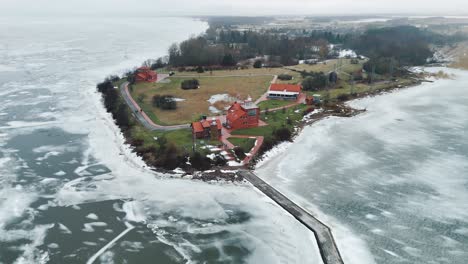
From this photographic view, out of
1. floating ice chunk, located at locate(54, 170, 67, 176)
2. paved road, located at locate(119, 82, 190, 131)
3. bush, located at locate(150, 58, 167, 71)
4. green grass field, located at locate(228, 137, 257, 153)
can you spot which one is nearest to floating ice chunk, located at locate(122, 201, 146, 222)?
floating ice chunk, located at locate(54, 170, 67, 176)

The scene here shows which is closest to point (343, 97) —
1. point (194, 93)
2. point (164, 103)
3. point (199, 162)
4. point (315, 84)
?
point (315, 84)

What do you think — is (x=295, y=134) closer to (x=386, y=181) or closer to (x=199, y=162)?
(x=386, y=181)

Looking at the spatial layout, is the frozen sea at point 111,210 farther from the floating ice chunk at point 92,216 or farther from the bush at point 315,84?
the bush at point 315,84

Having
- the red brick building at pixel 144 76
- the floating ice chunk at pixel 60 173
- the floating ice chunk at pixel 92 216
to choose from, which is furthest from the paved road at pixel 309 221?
the red brick building at pixel 144 76

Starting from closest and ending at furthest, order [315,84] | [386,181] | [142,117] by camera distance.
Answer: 1. [386,181]
2. [142,117]
3. [315,84]

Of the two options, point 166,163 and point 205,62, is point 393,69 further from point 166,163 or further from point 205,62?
point 166,163
